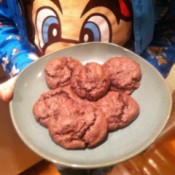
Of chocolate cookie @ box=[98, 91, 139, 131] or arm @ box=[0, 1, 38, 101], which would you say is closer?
chocolate cookie @ box=[98, 91, 139, 131]

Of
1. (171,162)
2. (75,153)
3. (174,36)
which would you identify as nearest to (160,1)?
(174,36)

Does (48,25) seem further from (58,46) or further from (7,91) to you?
(7,91)

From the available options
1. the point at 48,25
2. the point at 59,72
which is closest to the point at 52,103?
the point at 59,72

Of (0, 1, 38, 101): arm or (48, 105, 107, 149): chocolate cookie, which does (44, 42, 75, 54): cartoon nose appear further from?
(48, 105, 107, 149): chocolate cookie

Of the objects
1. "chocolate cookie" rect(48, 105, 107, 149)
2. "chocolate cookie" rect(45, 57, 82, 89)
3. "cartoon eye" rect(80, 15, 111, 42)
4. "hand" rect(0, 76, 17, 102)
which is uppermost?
"cartoon eye" rect(80, 15, 111, 42)

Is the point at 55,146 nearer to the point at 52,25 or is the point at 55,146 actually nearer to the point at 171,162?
the point at 52,25

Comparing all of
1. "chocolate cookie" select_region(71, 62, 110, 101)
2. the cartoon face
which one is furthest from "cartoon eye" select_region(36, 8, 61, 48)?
"chocolate cookie" select_region(71, 62, 110, 101)

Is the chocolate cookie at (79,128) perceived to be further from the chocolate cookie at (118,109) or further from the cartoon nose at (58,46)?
the cartoon nose at (58,46)
